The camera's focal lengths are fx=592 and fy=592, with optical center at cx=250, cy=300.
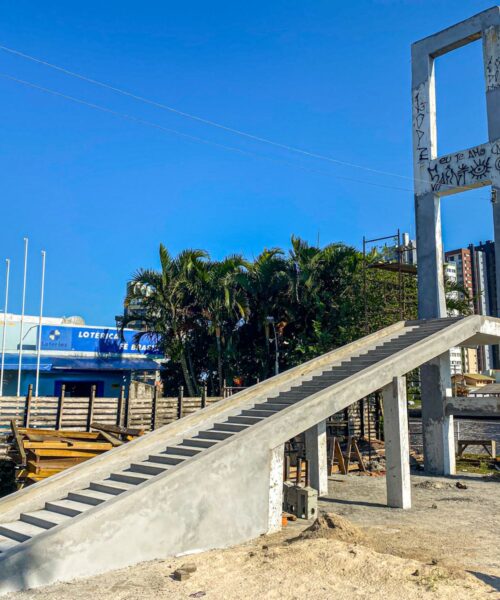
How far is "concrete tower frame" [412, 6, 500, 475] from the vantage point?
1753 cm

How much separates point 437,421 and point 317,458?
514cm

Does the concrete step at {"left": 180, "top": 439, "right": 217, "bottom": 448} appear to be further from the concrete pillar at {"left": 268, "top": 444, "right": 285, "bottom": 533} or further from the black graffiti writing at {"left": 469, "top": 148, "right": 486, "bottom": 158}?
the black graffiti writing at {"left": 469, "top": 148, "right": 486, "bottom": 158}

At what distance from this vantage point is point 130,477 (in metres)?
10.6

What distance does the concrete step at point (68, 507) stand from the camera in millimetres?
9537

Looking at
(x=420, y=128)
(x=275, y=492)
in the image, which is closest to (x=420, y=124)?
(x=420, y=128)

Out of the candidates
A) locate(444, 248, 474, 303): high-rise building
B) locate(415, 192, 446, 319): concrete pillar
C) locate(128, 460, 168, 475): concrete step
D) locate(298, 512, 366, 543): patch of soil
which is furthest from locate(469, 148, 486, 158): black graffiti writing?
locate(444, 248, 474, 303): high-rise building

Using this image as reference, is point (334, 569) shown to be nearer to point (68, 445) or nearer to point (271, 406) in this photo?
point (271, 406)

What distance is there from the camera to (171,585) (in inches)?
300

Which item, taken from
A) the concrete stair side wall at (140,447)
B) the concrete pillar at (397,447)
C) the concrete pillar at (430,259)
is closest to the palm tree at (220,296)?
the concrete pillar at (430,259)

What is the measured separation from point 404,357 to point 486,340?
20.3ft

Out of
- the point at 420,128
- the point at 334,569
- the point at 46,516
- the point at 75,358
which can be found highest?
the point at 420,128

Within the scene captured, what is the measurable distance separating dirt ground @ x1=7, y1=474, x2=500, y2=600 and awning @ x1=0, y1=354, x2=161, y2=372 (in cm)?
2256

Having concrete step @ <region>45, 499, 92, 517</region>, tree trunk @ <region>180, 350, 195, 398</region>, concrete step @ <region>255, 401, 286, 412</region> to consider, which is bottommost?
concrete step @ <region>45, 499, 92, 517</region>

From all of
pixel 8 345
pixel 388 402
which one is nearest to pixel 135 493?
pixel 388 402
